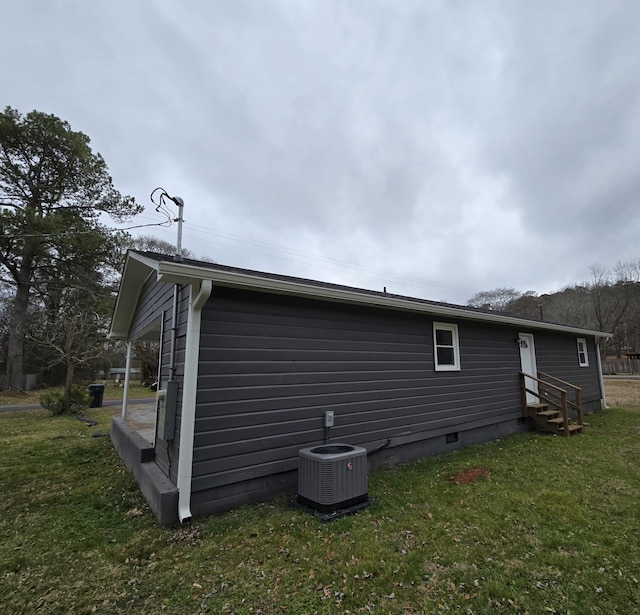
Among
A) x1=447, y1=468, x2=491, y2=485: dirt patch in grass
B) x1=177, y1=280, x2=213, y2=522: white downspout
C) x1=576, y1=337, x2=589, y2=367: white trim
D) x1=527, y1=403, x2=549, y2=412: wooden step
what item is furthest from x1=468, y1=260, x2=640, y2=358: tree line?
x1=177, y1=280, x2=213, y2=522: white downspout

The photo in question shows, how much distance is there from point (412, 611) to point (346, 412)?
265cm

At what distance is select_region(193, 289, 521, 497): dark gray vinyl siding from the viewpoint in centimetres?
367

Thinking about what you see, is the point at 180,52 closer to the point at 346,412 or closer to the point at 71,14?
the point at 71,14

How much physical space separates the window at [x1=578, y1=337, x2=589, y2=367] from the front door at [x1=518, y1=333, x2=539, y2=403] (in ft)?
12.6

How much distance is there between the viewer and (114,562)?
2.79 meters

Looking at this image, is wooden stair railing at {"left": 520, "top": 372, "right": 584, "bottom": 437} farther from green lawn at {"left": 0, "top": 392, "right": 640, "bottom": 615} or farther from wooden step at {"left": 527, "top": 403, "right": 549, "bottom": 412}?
green lawn at {"left": 0, "top": 392, "right": 640, "bottom": 615}

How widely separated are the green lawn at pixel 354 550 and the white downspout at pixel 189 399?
0.30m

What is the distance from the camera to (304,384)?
4.38 meters

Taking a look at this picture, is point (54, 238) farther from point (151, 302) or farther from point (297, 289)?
point (297, 289)

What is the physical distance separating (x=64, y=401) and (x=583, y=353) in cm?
1774

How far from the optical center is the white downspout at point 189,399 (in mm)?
3309

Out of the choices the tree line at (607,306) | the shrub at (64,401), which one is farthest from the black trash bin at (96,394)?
the tree line at (607,306)

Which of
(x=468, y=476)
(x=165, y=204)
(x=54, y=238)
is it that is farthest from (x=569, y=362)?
(x=54, y=238)

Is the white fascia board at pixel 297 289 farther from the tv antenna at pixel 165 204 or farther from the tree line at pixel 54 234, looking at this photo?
the tree line at pixel 54 234
